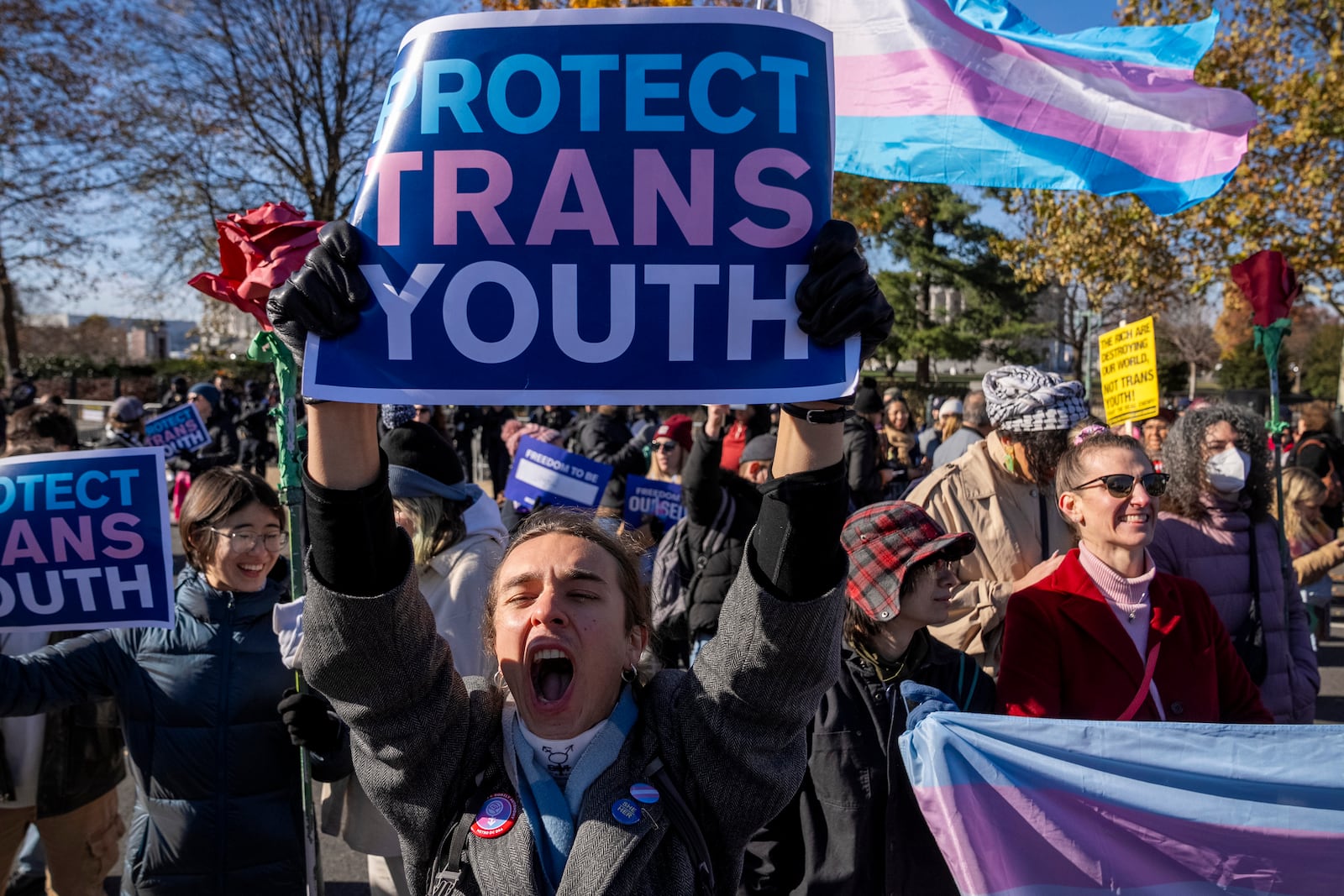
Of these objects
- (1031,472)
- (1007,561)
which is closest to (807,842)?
(1007,561)

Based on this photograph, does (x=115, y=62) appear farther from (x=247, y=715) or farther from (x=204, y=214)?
(x=247, y=715)

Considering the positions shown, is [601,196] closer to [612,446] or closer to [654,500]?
[654,500]

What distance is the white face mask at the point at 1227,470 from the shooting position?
12.3ft

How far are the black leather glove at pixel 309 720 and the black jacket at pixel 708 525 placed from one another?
2.09 meters

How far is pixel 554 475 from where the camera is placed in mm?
6145

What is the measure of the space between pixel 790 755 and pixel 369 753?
69cm

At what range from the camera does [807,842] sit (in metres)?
2.57

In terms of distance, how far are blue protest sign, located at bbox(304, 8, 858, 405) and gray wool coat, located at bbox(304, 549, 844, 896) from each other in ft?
1.27

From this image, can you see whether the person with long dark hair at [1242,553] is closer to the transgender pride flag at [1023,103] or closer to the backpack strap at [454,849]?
the transgender pride flag at [1023,103]

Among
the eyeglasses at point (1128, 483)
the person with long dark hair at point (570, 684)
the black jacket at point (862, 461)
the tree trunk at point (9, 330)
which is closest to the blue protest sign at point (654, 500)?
the black jacket at point (862, 461)

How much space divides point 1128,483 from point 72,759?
3471 mm

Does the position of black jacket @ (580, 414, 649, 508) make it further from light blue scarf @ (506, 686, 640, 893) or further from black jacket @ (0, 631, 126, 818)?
light blue scarf @ (506, 686, 640, 893)

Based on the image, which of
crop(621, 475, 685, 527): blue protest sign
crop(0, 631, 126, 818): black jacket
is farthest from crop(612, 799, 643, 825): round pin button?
crop(621, 475, 685, 527): blue protest sign

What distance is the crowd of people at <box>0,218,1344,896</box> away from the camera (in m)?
1.62
